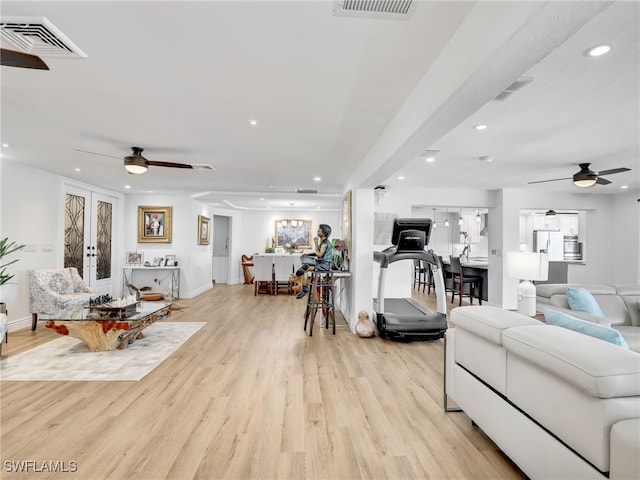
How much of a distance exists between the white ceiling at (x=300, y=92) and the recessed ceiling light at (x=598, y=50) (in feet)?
0.18

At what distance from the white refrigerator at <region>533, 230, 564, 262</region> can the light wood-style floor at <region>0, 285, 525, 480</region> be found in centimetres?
797

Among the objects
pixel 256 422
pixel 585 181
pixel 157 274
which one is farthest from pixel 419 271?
pixel 256 422

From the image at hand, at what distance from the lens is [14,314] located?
4.81m

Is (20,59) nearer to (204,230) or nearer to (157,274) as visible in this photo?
(157,274)

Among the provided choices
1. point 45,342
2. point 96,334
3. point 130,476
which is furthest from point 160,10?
point 45,342

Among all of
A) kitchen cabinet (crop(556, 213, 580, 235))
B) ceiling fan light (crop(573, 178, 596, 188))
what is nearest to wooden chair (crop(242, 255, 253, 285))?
ceiling fan light (crop(573, 178, 596, 188))

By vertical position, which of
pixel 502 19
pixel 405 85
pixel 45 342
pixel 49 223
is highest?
pixel 405 85

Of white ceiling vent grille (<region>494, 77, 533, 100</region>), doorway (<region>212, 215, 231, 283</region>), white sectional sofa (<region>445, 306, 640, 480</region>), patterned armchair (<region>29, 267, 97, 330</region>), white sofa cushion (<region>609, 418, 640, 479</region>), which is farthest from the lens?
doorway (<region>212, 215, 231, 283</region>)

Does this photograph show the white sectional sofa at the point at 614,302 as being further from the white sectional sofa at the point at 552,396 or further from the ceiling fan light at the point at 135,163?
the ceiling fan light at the point at 135,163

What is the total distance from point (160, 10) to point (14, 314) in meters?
5.42

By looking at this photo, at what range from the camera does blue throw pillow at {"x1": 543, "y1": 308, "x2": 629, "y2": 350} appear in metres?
1.84

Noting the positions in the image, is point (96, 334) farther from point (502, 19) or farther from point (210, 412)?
point (502, 19)

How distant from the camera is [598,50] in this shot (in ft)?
6.34

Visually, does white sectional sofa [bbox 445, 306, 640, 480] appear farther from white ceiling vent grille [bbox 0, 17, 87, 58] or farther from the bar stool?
white ceiling vent grille [bbox 0, 17, 87, 58]
